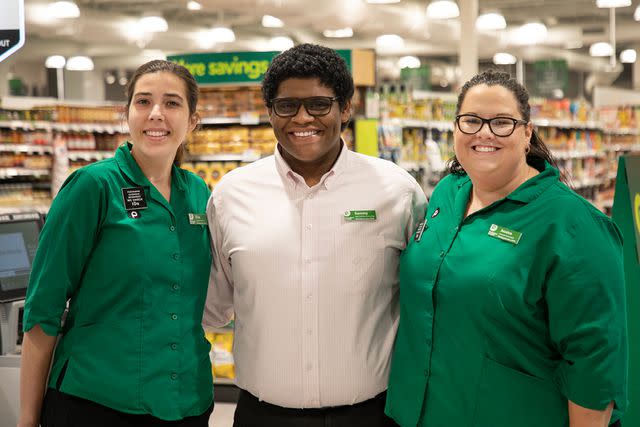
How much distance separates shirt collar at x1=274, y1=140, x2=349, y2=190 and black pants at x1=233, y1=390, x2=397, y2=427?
26.7 inches

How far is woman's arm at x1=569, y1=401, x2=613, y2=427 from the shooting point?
2.09 m

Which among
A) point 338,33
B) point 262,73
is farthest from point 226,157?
point 338,33

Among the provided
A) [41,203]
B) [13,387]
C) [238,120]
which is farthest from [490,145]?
[41,203]

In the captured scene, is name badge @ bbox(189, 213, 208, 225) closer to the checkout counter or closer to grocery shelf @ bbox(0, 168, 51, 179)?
the checkout counter

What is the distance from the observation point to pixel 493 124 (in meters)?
2.24

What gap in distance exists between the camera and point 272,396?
2.41 metres

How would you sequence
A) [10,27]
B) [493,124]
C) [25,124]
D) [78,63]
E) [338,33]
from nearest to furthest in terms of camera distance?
[493,124]
[10,27]
[25,124]
[78,63]
[338,33]

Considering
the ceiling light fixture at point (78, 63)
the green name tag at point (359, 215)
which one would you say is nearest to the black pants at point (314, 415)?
the green name tag at point (359, 215)

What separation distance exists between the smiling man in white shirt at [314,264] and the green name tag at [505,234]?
1.24 feet

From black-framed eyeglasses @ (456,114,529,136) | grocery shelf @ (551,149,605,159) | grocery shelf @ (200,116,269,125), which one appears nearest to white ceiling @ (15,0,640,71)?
grocery shelf @ (551,149,605,159)

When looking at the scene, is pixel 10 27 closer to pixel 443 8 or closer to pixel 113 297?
pixel 113 297

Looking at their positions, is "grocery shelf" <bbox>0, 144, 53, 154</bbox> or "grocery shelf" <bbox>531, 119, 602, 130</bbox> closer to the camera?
"grocery shelf" <bbox>0, 144, 53, 154</bbox>

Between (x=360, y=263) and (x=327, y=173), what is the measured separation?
295 mm

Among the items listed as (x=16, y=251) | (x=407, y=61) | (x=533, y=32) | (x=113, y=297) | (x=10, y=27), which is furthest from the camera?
(x=407, y=61)
